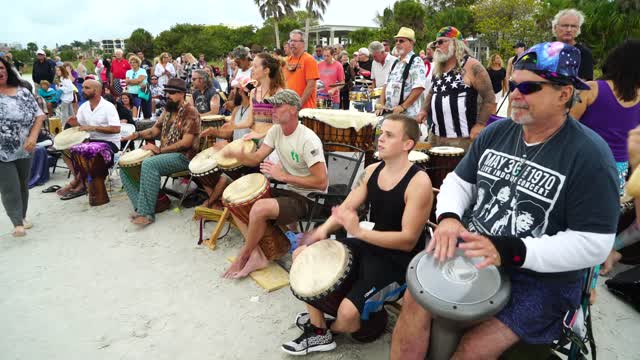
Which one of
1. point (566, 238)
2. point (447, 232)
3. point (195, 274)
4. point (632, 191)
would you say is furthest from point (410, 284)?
point (195, 274)

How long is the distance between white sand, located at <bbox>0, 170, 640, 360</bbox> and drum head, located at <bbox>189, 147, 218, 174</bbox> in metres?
0.70

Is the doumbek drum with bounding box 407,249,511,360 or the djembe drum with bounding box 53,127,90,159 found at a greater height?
the djembe drum with bounding box 53,127,90,159

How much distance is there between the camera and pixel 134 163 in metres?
4.90

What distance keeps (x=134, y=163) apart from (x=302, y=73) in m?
2.43

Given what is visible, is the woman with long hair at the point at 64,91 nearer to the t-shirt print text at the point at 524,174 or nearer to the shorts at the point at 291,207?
the shorts at the point at 291,207

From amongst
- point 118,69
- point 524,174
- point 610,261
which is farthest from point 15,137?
point 118,69

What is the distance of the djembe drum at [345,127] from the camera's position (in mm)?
4180

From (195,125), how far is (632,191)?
4324mm

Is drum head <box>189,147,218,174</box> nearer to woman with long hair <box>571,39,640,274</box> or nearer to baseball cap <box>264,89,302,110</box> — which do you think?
baseball cap <box>264,89,302,110</box>

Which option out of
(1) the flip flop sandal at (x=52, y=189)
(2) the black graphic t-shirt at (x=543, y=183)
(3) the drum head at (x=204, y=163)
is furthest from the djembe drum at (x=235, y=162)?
(1) the flip flop sandal at (x=52, y=189)

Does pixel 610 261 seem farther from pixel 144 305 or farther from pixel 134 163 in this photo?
pixel 134 163

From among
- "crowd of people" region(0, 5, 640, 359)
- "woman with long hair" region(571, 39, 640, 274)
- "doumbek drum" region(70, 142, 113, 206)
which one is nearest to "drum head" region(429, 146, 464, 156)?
"crowd of people" region(0, 5, 640, 359)

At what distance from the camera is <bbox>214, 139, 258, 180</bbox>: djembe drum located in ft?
13.6

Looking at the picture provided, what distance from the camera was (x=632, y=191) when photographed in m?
2.16
